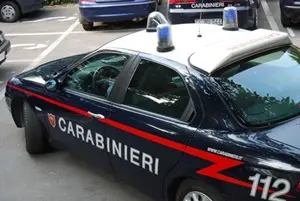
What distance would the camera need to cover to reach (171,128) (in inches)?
122

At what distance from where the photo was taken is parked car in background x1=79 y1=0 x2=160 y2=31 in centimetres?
1052

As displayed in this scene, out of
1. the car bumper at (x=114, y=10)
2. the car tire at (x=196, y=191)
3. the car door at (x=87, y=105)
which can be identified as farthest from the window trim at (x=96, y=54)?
the car bumper at (x=114, y=10)

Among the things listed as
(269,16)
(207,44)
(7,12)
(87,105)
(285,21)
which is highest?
(207,44)

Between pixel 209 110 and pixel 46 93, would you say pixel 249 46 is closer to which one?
pixel 209 110

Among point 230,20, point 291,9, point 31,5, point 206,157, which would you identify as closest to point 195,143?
point 206,157

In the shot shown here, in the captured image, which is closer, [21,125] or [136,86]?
[136,86]

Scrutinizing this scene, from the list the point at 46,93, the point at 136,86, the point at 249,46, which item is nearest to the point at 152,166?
the point at 136,86

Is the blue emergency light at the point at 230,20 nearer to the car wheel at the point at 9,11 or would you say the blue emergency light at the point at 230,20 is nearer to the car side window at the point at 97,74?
the car side window at the point at 97,74

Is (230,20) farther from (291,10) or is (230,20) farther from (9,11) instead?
(9,11)

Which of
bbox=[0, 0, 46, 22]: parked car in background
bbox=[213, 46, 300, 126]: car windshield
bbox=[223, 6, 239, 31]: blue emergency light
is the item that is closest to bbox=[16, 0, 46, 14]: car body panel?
bbox=[0, 0, 46, 22]: parked car in background

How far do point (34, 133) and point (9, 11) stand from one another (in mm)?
9191

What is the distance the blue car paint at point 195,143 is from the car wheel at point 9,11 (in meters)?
9.92

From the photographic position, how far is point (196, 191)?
9.93 ft

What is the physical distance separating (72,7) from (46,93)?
10973mm
